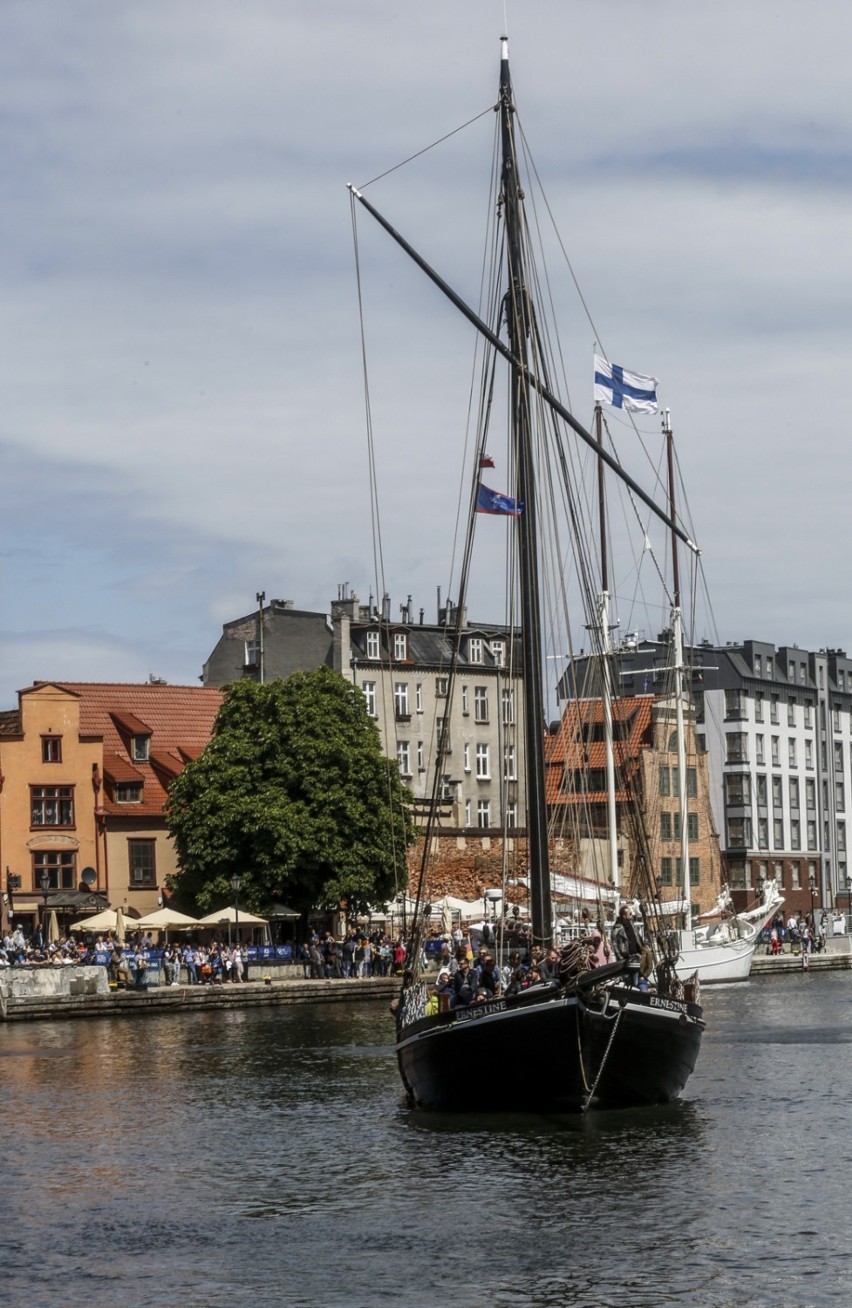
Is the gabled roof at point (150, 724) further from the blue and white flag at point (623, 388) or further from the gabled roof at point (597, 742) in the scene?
the blue and white flag at point (623, 388)

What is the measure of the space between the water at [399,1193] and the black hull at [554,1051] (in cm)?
56

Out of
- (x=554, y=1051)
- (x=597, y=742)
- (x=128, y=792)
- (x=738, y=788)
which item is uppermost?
(x=597, y=742)

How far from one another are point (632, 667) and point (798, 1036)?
10991 cm

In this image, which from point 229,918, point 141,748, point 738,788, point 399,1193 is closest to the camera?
point 399,1193

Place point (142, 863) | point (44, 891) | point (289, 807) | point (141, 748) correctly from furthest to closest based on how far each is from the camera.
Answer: point (141, 748) → point (142, 863) → point (44, 891) → point (289, 807)

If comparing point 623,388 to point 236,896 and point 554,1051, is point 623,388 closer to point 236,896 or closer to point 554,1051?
point 236,896

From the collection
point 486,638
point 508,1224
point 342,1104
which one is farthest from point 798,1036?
point 486,638

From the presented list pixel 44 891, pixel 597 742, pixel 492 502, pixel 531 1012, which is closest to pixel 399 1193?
pixel 531 1012

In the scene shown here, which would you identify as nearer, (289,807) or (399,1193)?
(399,1193)

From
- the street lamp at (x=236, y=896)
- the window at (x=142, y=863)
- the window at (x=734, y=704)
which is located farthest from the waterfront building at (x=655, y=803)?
the window at (x=142, y=863)

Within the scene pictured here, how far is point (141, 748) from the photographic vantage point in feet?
380

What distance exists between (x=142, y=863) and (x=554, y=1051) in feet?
235

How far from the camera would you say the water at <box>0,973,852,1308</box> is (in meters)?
26.8

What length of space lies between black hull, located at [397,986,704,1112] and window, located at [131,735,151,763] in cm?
7397
